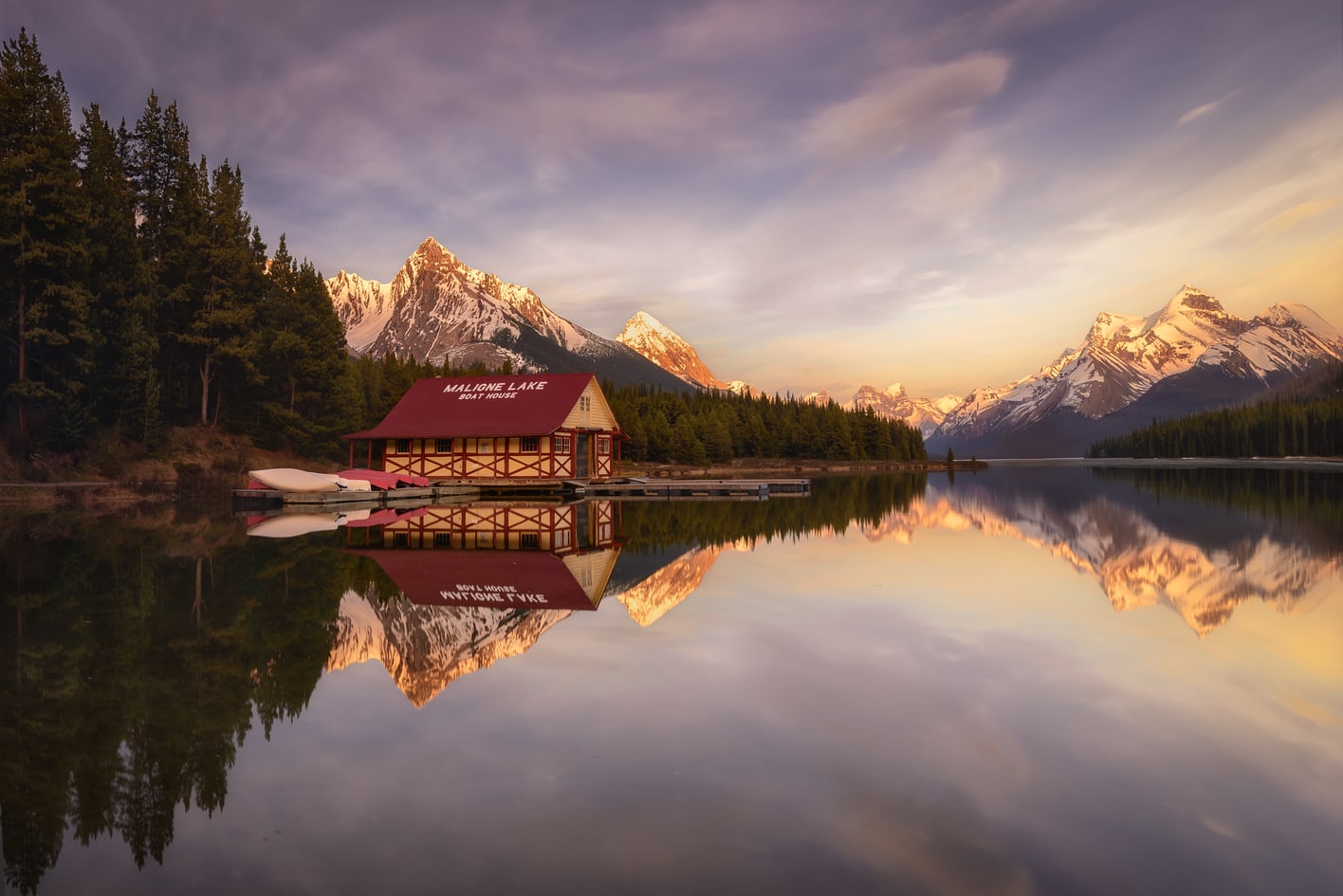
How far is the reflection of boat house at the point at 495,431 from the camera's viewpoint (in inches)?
1859

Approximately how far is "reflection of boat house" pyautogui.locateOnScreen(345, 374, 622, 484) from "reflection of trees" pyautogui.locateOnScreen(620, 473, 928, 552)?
9.55 meters

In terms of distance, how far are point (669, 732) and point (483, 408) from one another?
45162mm

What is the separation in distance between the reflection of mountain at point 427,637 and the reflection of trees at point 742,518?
27.0 ft

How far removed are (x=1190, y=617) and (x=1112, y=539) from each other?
1137 centimetres

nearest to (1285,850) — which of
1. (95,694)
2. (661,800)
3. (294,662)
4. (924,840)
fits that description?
A: (924,840)

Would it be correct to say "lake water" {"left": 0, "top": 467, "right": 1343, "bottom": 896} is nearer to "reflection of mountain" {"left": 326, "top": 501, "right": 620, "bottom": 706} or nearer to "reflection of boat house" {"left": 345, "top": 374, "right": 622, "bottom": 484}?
"reflection of mountain" {"left": 326, "top": 501, "right": 620, "bottom": 706}

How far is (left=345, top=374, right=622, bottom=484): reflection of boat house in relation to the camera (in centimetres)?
4722

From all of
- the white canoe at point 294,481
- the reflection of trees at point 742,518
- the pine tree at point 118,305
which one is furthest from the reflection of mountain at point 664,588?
the pine tree at point 118,305

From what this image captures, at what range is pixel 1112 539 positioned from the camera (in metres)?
22.0

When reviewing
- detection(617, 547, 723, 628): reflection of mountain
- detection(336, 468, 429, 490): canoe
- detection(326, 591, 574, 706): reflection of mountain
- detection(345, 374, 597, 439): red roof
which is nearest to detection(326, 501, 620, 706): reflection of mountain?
detection(326, 591, 574, 706): reflection of mountain

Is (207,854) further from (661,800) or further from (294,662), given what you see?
(294,662)

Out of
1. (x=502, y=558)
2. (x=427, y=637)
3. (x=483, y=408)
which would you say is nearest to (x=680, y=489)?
(x=483, y=408)

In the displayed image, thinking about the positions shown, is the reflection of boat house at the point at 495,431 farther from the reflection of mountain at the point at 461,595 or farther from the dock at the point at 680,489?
the reflection of mountain at the point at 461,595

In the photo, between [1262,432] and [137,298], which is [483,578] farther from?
[1262,432]
